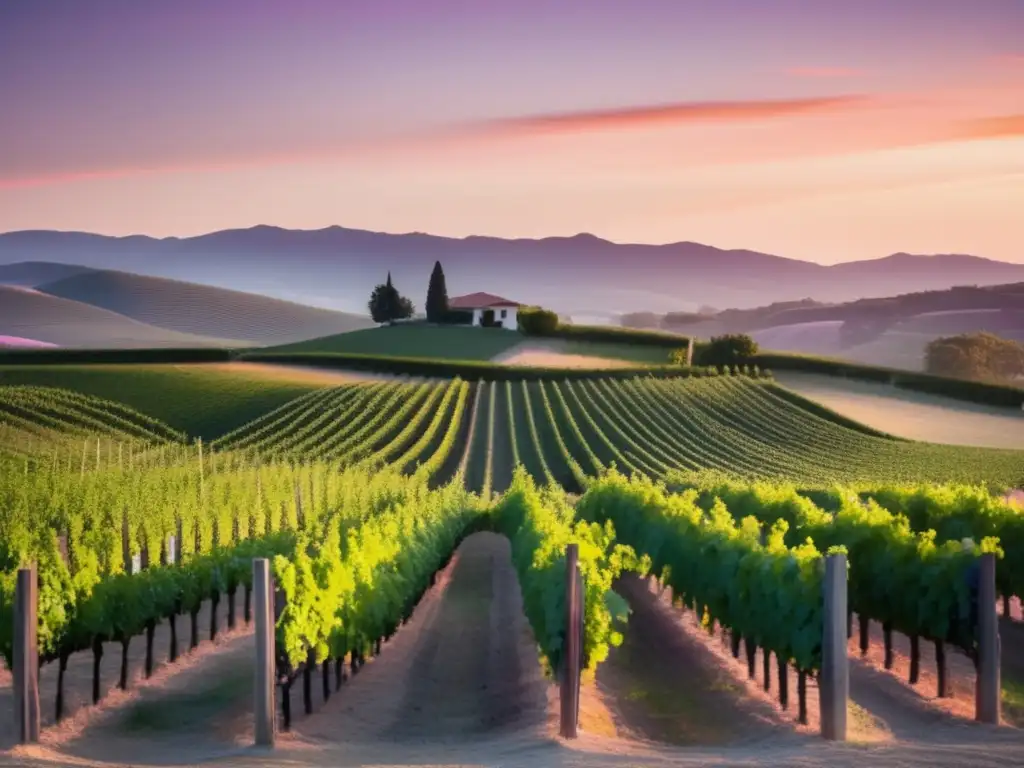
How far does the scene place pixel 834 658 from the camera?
28.9ft

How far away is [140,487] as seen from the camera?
2072 cm

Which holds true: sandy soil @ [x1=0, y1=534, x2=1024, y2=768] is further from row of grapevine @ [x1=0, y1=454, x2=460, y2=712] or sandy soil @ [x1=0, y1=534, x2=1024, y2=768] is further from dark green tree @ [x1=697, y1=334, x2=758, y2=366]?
dark green tree @ [x1=697, y1=334, x2=758, y2=366]

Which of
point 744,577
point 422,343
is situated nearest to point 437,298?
point 422,343

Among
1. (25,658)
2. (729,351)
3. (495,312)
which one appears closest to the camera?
(25,658)

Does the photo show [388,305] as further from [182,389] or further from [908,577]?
[908,577]

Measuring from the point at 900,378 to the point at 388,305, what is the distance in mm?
46933

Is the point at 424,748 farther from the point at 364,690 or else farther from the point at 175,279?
the point at 175,279

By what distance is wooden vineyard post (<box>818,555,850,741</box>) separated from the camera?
344 inches

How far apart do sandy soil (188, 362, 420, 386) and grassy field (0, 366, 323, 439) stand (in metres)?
0.58

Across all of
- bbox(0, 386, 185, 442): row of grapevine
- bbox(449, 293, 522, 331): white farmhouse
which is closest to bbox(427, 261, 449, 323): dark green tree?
bbox(449, 293, 522, 331): white farmhouse

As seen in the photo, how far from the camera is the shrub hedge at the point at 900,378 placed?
180ft

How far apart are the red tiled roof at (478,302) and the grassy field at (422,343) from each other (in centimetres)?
630

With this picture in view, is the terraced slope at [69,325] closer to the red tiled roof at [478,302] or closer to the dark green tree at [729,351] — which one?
the red tiled roof at [478,302]

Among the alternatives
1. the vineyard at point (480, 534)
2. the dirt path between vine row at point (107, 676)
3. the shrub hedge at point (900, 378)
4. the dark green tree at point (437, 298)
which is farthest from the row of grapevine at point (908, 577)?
the dark green tree at point (437, 298)
